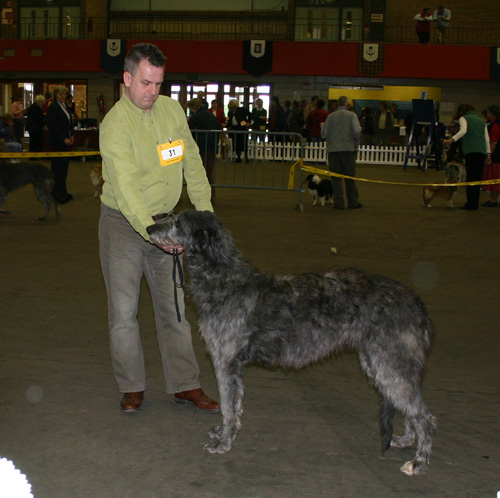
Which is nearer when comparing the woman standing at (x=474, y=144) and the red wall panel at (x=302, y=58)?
the woman standing at (x=474, y=144)

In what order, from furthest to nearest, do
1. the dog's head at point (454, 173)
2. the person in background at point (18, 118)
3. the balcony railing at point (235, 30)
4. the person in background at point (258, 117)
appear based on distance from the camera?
1. the balcony railing at point (235, 30)
2. the person in background at point (18, 118)
3. the person in background at point (258, 117)
4. the dog's head at point (454, 173)

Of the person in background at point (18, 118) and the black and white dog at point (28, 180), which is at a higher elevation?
the person in background at point (18, 118)

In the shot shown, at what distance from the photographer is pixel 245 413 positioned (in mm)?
4527

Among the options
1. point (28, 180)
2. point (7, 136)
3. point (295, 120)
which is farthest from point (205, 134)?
point (295, 120)

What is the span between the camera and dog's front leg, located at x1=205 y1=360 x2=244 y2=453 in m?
3.96

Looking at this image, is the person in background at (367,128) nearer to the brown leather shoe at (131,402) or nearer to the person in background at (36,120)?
the person in background at (36,120)

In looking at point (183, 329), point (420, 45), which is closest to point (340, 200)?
point (183, 329)

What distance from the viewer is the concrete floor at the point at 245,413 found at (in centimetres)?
363

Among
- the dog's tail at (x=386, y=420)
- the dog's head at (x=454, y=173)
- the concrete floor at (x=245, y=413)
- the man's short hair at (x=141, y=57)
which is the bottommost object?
the concrete floor at (x=245, y=413)

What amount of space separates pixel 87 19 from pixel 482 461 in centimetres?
3475

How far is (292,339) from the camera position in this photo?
3.98m

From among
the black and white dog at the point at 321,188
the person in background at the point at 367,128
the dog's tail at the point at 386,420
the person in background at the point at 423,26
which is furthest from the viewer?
the person in background at the point at 423,26

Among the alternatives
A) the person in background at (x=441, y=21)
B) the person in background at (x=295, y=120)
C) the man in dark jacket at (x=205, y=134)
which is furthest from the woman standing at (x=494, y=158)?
the person in background at (x=441, y=21)

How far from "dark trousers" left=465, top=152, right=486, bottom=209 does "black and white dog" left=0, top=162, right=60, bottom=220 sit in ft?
27.1
